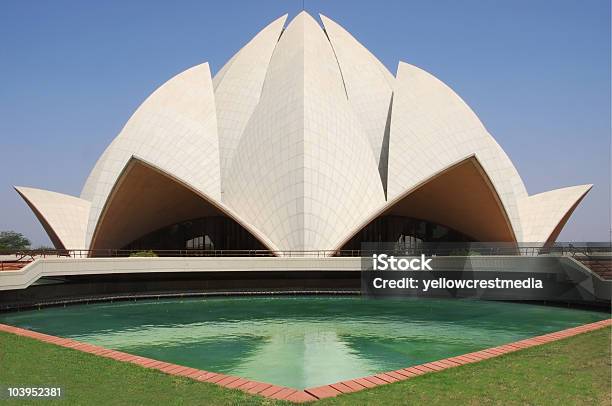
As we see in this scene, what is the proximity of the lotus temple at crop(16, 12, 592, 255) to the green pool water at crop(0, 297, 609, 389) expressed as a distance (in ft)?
22.1

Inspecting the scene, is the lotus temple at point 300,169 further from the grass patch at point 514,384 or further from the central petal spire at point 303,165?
the grass patch at point 514,384

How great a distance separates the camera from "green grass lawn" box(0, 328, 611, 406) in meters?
5.02

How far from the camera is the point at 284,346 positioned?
10.5m

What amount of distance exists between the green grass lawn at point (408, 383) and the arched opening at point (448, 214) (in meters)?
17.6

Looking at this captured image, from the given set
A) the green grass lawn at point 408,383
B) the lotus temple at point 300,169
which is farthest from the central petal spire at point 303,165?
the green grass lawn at point 408,383

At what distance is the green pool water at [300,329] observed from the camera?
29.3 ft

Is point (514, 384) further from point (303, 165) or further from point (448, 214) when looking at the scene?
point (448, 214)

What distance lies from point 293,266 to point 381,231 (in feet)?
42.7

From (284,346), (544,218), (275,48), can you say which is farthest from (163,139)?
(544,218)

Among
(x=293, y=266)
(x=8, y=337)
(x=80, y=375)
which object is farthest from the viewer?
(x=293, y=266)

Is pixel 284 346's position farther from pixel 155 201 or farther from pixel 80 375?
pixel 155 201

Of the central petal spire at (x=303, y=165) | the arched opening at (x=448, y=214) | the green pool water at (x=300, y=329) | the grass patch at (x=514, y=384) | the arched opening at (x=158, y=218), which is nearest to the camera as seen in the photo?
the grass patch at (x=514, y=384)

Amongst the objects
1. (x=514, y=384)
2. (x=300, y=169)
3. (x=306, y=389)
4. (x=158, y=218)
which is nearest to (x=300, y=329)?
(x=306, y=389)

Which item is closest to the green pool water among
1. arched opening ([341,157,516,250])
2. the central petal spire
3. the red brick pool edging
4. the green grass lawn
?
the red brick pool edging
